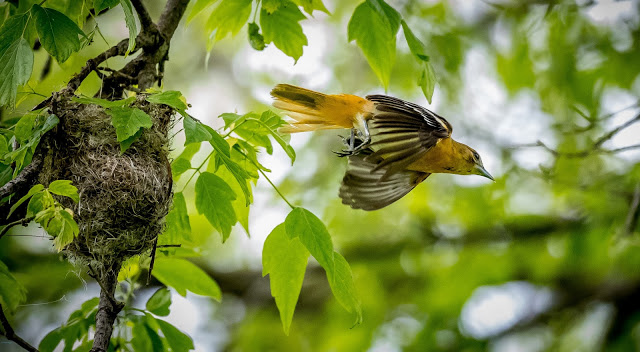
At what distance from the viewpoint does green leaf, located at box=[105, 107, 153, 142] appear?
6.26 feet

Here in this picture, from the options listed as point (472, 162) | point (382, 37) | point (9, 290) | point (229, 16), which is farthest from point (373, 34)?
point (9, 290)

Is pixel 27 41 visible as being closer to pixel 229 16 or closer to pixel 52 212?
pixel 52 212

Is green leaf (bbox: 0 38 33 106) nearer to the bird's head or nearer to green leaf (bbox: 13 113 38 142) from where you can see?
green leaf (bbox: 13 113 38 142)

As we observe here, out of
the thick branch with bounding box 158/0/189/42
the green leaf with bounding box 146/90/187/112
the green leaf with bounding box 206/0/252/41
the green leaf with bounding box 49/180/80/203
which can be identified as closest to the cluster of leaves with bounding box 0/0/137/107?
the green leaf with bounding box 146/90/187/112

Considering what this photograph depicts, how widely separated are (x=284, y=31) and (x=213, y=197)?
93 cm

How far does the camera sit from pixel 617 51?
18.4ft

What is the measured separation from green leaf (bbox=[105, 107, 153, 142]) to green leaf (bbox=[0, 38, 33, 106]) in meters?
0.30

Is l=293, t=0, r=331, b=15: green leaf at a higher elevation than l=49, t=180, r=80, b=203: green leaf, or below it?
higher

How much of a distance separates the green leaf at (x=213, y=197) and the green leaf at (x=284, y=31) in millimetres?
832

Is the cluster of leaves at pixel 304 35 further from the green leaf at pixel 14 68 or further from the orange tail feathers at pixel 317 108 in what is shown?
the green leaf at pixel 14 68

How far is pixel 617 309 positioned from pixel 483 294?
4.32 feet

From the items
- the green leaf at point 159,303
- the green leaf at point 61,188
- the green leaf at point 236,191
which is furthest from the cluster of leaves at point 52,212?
the green leaf at point 159,303

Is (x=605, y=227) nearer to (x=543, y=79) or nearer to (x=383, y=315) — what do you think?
(x=543, y=79)

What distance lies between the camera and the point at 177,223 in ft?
8.31
